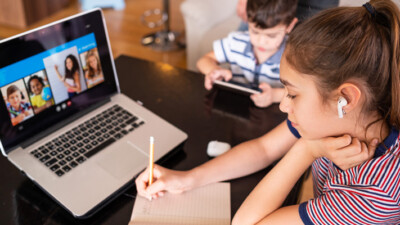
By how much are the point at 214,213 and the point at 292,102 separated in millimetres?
284

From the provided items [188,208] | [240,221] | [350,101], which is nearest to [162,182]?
[188,208]

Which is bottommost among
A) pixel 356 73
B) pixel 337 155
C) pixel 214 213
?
pixel 214 213

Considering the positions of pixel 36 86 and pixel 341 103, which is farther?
pixel 36 86

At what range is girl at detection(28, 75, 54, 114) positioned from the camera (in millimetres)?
905

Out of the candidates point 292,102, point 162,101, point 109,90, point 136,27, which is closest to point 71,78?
point 109,90

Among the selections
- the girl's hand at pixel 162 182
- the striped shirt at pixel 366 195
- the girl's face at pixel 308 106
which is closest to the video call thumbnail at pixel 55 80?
the girl's hand at pixel 162 182

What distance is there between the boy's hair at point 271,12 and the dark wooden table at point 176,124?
0.91ft

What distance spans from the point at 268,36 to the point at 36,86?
78 centimetres

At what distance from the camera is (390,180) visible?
0.68m

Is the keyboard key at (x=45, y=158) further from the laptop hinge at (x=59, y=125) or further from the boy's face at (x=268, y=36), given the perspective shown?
the boy's face at (x=268, y=36)

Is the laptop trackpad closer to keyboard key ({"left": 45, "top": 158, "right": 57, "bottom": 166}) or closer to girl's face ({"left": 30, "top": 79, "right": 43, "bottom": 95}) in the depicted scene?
keyboard key ({"left": 45, "top": 158, "right": 57, "bottom": 166})

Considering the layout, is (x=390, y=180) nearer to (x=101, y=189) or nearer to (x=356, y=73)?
(x=356, y=73)

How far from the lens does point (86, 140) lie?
0.98 metres

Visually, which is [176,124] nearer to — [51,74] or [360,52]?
[51,74]
